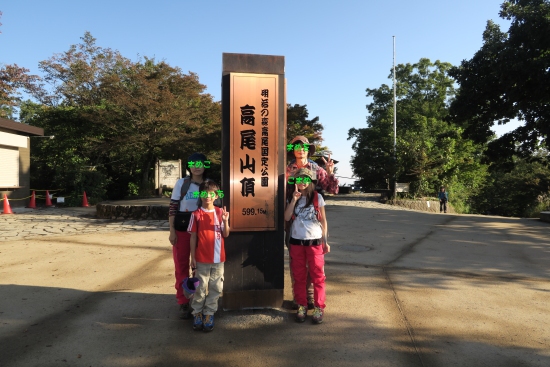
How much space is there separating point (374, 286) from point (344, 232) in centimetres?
435

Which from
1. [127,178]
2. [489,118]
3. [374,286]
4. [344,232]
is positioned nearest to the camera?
[374,286]

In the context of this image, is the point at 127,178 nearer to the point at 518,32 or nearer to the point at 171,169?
the point at 171,169

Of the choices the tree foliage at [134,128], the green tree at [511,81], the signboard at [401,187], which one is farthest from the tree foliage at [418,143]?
the tree foliage at [134,128]

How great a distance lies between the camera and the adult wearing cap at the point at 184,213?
362 centimetres

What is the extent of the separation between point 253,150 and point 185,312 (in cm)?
176

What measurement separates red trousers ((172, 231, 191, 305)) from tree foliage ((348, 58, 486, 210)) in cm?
1842

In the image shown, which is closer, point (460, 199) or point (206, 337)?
point (206, 337)

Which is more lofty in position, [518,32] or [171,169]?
[518,32]

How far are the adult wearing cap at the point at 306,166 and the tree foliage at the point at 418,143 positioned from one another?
17.5m

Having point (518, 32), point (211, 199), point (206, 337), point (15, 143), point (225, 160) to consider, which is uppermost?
point (518, 32)

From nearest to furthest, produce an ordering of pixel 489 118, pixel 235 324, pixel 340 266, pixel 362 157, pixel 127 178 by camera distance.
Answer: pixel 235 324 → pixel 340 266 → pixel 489 118 → pixel 127 178 → pixel 362 157

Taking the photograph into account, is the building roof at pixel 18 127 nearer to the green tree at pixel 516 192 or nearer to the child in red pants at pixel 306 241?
the child in red pants at pixel 306 241

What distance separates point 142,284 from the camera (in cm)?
482

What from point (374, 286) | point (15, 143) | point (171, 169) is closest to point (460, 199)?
point (171, 169)
